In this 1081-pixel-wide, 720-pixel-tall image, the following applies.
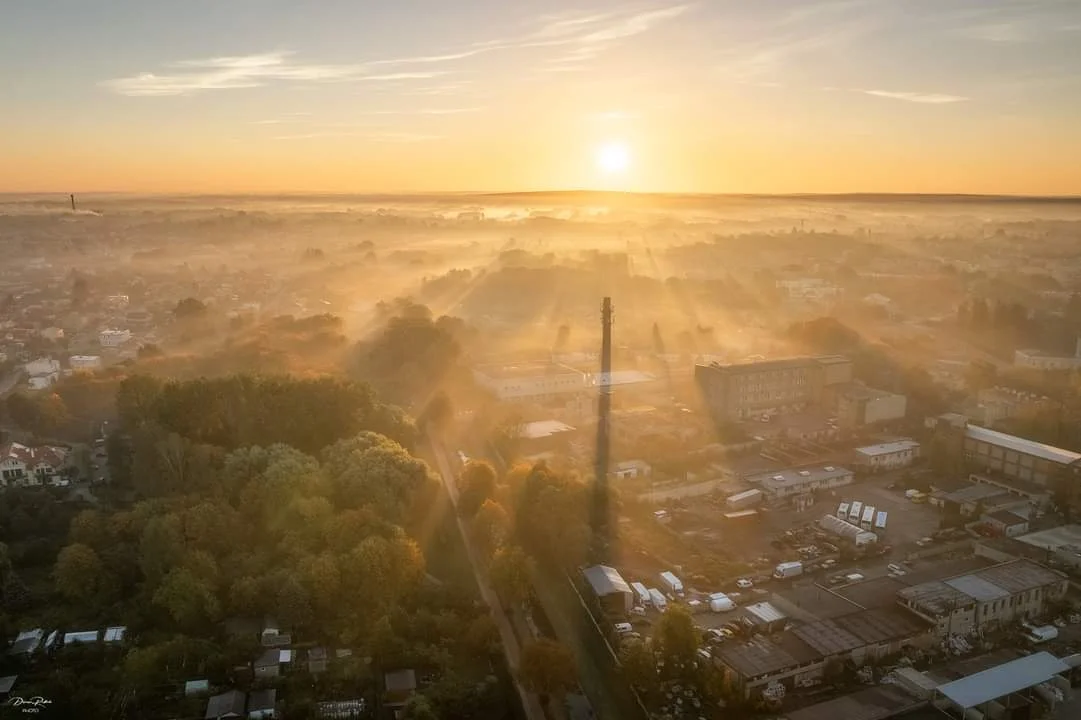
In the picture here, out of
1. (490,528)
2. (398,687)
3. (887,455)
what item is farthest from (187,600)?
(887,455)

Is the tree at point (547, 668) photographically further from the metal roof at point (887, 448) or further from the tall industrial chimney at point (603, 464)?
the metal roof at point (887, 448)

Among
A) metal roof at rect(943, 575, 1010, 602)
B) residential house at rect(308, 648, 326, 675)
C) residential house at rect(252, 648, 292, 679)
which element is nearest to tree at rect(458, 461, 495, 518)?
residential house at rect(308, 648, 326, 675)

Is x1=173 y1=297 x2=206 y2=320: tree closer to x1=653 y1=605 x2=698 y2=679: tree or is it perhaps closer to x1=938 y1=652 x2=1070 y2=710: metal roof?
x1=653 y1=605 x2=698 y2=679: tree

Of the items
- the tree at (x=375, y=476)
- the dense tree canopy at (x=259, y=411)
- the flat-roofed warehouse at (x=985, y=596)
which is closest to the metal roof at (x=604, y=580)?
the tree at (x=375, y=476)

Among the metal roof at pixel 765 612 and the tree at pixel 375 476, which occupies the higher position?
the tree at pixel 375 476

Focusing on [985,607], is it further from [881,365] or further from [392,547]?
[881,365]

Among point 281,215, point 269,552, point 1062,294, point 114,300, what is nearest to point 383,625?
point 269,552
